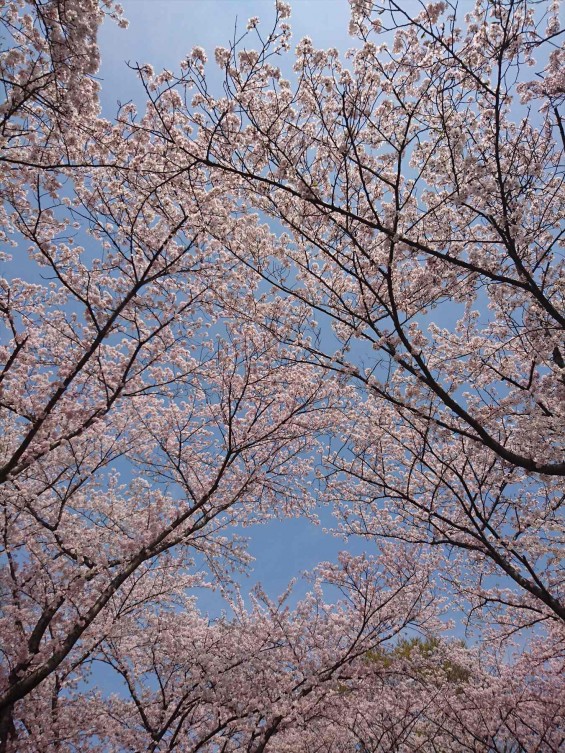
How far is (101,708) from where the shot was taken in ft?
31.4

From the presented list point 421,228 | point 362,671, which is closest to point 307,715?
point 362,671

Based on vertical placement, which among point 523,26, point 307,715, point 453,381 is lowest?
point 307,715

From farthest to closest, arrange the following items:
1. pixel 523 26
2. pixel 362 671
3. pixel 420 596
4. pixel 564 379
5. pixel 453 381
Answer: pixel 420 596 < pixel 362 671 < pixel 453 381 < pixel 564 379 < pixel 523 26

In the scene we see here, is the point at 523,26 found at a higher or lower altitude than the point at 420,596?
higher

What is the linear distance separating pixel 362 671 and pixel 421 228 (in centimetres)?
921

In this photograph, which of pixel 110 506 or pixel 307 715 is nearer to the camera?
pixel 307 715

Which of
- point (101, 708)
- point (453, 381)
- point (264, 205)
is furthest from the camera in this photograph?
point (101, 708)

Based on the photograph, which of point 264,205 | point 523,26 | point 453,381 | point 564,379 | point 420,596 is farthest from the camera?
point 420,596

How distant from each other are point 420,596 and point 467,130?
10.2 metres

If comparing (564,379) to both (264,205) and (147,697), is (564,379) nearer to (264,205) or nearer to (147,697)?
(264,205)

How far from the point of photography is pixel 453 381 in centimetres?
760

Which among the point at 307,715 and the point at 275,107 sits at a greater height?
the point at 275,107

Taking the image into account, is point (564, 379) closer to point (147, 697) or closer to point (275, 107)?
point (275, 107)

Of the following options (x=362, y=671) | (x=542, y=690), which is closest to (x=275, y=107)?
(x=362, y=671)
